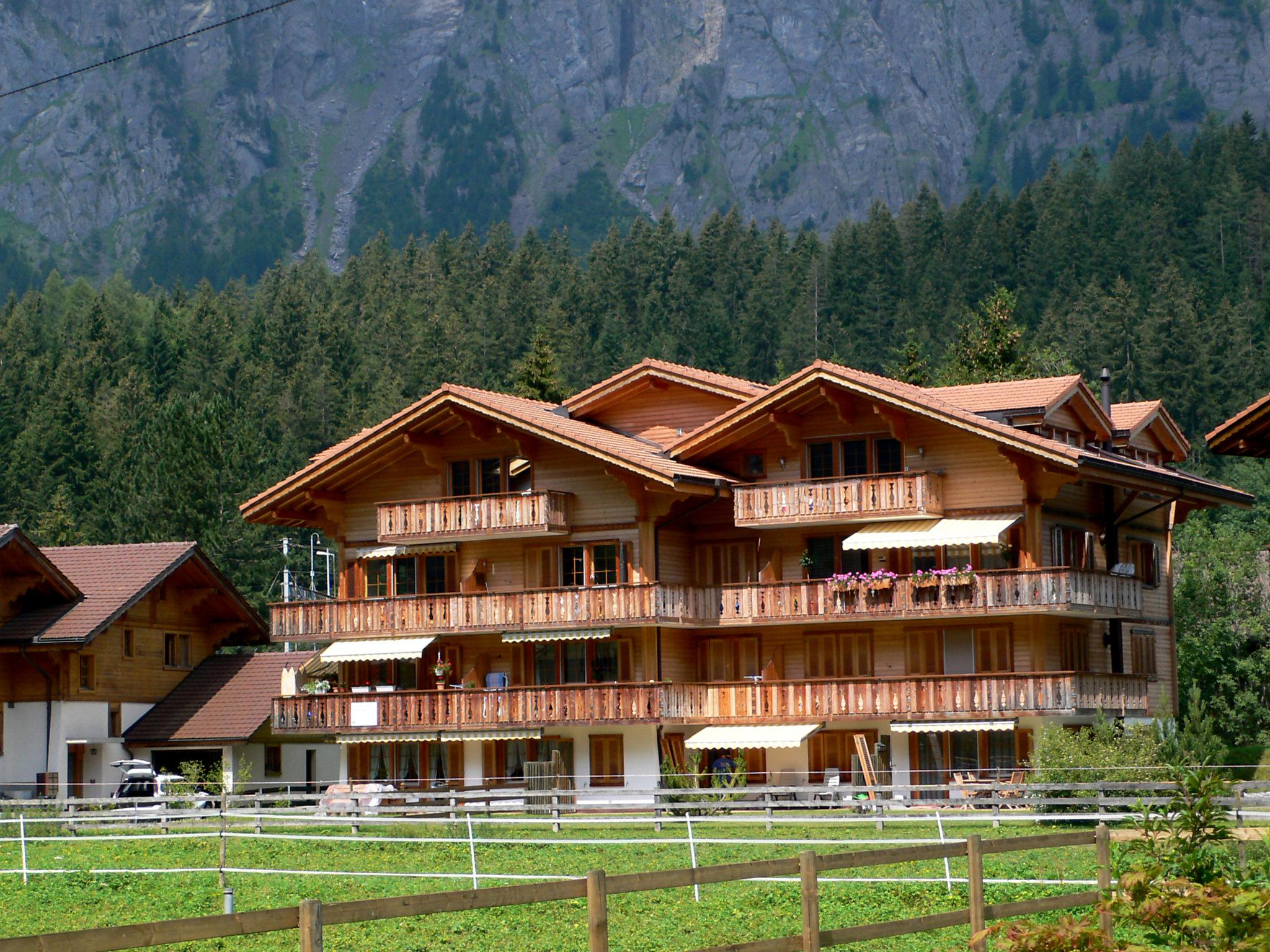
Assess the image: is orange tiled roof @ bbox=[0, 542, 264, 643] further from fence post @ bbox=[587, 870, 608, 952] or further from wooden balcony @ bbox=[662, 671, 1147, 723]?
fence post @ bbox=[587, 870, 608, 952]

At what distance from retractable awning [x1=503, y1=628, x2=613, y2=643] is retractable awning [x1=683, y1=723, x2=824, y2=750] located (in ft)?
11.1

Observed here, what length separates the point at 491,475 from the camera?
167 ft

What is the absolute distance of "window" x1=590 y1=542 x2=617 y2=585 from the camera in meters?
48.9

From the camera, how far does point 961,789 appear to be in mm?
41344

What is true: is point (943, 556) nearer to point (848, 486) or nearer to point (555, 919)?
point (848, 486)

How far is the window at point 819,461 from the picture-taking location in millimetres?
47906

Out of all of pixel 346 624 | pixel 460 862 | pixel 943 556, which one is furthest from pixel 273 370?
pixel 460 862

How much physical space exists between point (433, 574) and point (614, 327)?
288 feet

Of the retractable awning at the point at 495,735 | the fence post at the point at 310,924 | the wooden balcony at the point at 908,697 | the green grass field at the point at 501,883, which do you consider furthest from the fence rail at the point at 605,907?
the retractable awning at the point at 495,735

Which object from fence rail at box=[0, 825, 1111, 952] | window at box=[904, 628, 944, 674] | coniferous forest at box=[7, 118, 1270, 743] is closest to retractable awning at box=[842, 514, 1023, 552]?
window at box=[904, 628, 944, 674]

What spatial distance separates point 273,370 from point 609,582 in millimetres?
83854

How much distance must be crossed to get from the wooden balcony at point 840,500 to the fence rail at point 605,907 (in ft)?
95.0

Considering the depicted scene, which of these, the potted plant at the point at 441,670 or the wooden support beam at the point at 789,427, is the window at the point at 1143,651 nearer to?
the wooden support beam at the point at 789,427

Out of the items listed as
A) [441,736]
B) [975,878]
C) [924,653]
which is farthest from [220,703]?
[975,878]
